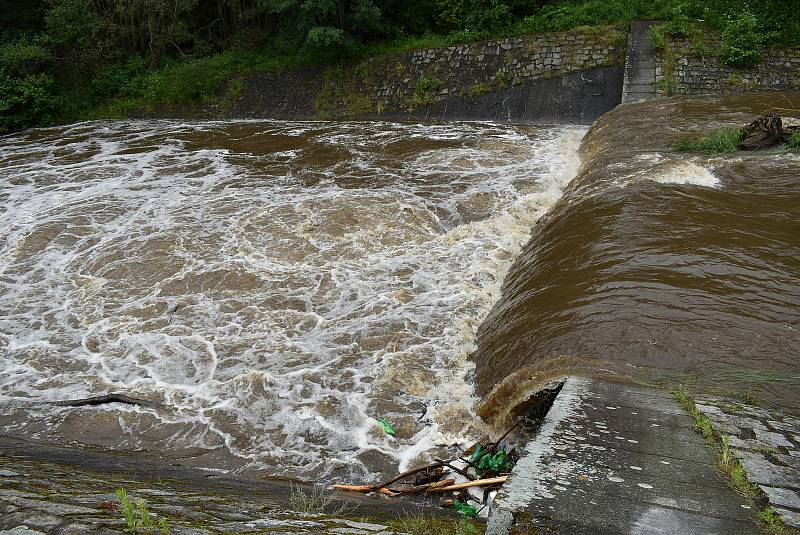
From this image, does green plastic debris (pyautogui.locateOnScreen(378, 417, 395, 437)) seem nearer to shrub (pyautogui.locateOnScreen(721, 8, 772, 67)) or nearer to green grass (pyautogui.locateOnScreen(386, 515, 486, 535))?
green grass (pyautogui.locateOnScreen(386, 515, 486, 535))

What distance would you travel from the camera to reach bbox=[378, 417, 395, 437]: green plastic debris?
16.1 ft

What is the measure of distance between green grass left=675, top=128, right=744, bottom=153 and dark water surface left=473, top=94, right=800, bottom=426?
36 cm

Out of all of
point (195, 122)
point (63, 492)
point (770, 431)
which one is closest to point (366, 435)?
point (63, 492)

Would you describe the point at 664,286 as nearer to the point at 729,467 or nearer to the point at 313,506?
the point at 729,467

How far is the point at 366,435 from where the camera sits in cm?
493

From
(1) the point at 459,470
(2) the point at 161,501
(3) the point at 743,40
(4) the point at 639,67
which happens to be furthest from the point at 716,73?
(2) the point at 161,501

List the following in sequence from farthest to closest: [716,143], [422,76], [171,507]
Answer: [422,76] < [716,143] < [171,507]

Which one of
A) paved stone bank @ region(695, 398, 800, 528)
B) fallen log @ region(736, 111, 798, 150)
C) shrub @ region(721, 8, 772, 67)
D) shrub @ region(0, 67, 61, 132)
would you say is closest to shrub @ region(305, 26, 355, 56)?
shrub @ region(0, 67, 61, 132)

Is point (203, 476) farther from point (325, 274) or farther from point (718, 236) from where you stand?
point (718, 236)

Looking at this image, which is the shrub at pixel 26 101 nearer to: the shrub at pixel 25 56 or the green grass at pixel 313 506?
the shrub at pixel 25 56

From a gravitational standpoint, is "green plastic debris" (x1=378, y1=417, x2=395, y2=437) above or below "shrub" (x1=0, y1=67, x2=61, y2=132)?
below

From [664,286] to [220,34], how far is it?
23.3 meters

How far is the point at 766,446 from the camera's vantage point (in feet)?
10.6

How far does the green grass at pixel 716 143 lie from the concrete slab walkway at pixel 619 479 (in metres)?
6.53
